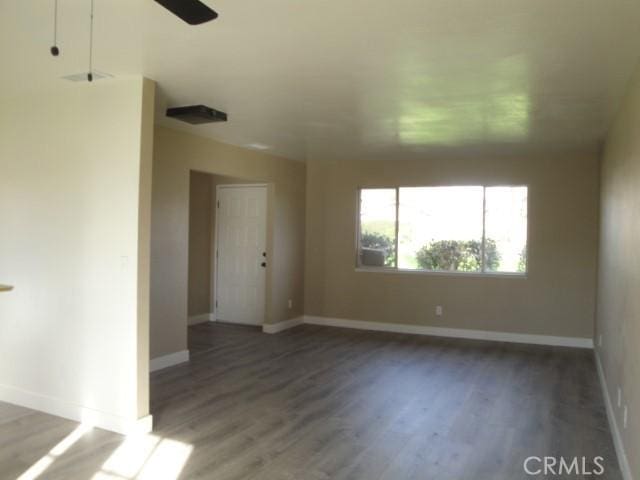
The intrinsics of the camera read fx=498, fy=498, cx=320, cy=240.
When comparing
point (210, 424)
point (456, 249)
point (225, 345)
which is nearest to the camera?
point (210, 424)

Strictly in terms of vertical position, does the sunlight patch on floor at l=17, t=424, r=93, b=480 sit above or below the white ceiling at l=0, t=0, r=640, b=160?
below

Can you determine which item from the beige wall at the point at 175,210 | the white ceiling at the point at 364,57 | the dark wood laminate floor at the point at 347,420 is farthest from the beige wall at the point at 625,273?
the beige wall at the point at 175,210

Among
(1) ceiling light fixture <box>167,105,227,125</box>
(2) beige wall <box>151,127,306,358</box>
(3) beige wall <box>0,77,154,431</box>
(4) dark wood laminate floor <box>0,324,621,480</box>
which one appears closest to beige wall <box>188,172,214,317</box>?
(2) beige wall <box>151,127,306,358</box>

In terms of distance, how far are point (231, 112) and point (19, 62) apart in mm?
Answer: 1695

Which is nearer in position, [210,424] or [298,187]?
[210,424]

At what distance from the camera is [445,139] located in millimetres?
5613

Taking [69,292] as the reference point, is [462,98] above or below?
above

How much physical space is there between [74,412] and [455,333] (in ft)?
16.4

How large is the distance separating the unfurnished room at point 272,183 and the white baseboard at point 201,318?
55 centimetres

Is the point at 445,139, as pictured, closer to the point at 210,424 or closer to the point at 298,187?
the point at 298,187

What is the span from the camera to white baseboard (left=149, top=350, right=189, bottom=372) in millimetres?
5152

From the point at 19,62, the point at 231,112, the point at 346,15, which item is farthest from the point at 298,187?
the point at 346,15

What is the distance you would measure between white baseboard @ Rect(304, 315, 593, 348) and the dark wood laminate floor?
371 mm

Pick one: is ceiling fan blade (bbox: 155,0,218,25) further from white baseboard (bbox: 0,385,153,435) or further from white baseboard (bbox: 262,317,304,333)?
white baseboard (bbox: 262,317,304,333)
